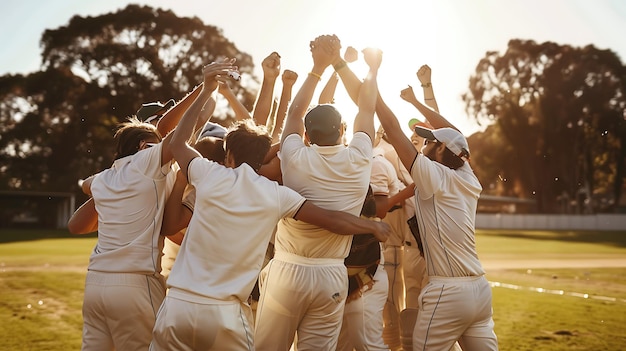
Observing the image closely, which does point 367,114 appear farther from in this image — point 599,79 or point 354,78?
point 599,79

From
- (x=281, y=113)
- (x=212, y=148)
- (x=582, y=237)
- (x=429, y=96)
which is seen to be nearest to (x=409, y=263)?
(x=429, y=96)

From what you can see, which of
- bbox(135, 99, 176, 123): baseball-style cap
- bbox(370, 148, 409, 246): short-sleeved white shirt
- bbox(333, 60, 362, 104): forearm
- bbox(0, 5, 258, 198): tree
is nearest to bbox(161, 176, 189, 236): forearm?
bbox(135, 99, 176, 123): baseball-style cap

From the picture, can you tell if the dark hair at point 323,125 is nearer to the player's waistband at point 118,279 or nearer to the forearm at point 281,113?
the forearm at point 281,113

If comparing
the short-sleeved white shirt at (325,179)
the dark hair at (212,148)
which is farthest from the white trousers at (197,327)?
the dark hair at (212,148)

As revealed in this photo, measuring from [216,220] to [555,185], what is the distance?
73.0 metres

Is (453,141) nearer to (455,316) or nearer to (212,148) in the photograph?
(455,316)

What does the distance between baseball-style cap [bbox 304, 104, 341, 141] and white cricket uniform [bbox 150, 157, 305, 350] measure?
0.73m

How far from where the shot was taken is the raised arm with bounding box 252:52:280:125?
21.7ft

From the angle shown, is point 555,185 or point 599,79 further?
point 555,185

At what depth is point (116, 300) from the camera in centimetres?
496

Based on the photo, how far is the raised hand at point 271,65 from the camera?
663 centimetres

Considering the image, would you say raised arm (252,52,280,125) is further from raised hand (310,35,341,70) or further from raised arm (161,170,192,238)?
raised arm (161,170,192,238)

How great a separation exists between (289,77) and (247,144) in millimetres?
2134

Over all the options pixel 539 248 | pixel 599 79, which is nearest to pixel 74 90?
pixel 539 248
